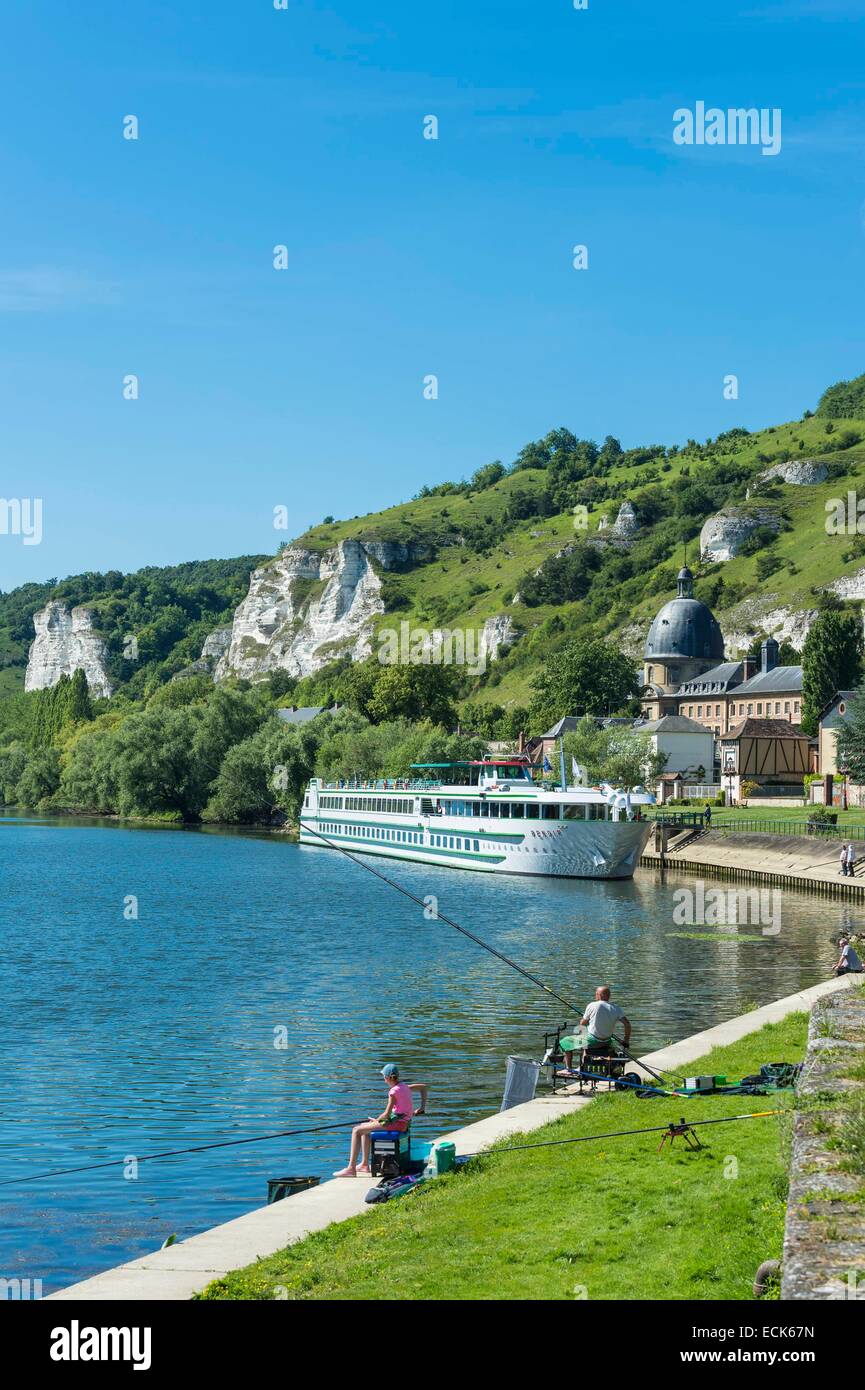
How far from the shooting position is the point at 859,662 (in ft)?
458

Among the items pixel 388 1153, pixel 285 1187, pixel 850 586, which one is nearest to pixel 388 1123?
pixel 388 1153

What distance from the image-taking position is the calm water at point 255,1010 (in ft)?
63.5

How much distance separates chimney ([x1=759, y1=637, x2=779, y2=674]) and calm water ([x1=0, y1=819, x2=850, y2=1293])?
309 ft

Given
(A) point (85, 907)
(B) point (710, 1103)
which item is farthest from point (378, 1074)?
(A) point (85, 907)

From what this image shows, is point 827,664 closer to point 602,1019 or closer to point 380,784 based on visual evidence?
point 380,784

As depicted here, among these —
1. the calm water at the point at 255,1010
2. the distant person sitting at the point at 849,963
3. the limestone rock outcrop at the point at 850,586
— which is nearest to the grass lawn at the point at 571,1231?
the calm water at the point at 255,1010

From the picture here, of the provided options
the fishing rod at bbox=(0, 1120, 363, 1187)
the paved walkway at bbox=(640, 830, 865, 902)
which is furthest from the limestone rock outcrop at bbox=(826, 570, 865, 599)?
the fishing rod at bbox=(0, 1120, 363, 1187)

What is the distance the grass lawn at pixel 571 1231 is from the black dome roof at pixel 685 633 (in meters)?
165

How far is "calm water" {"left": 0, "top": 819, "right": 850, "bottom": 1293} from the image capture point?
63.5 feet

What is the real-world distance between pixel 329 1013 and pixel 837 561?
167 meters

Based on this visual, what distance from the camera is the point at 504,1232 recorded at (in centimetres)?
1376

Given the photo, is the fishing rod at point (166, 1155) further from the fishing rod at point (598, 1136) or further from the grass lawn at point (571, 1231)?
the grass lawn at point (571, 1231)
